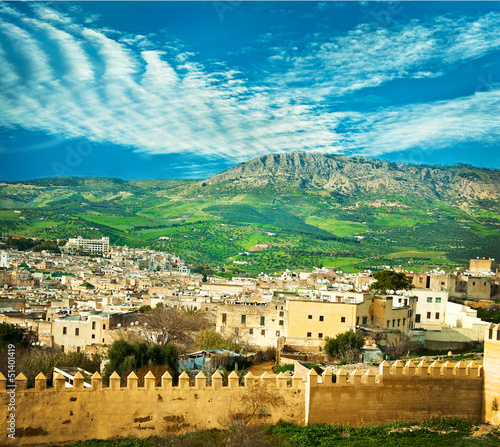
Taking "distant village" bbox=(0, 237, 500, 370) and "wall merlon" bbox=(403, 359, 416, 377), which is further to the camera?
"distant village" bbox=(0, 237, 500, 370)

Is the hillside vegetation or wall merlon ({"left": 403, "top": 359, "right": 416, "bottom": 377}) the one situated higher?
the hillside vegetation

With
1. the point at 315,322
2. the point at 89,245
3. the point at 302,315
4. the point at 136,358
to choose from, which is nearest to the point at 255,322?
the point at 302,315

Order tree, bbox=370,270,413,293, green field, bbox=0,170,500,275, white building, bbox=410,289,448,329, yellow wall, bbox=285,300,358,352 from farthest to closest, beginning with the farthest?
green field, bbox=0,170,500,275 < tree, bbox=370,270,413,293 < white building, bbox=410,289,448,329 < yellow wall, bbox=285,300,358,352

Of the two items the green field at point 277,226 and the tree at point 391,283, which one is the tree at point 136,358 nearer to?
the tree at point 391,283

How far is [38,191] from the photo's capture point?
620ft

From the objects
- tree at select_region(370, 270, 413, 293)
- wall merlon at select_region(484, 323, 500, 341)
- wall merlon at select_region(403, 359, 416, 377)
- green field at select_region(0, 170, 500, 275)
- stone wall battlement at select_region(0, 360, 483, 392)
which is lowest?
stone wall battlement at select_region(0, 360, 483, 392)

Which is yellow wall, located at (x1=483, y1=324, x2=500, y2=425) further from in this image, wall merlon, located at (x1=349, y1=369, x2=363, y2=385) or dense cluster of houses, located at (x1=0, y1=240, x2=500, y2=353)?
dense cluster of houses, located at (x1=0, y1=240, x2=500, y2=353)

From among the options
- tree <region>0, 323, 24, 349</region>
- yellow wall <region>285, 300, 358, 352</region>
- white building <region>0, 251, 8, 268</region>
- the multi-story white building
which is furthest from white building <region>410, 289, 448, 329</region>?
the multi-story white building

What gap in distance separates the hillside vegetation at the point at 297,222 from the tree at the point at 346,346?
222 ft

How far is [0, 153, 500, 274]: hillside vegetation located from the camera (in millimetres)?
111062

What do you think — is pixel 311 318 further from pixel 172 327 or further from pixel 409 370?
pixel 409 370

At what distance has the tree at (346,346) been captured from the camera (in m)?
23.7

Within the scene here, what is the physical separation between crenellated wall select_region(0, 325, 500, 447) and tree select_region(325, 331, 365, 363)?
30.9 feet

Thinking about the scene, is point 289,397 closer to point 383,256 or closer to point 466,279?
point 466,279
